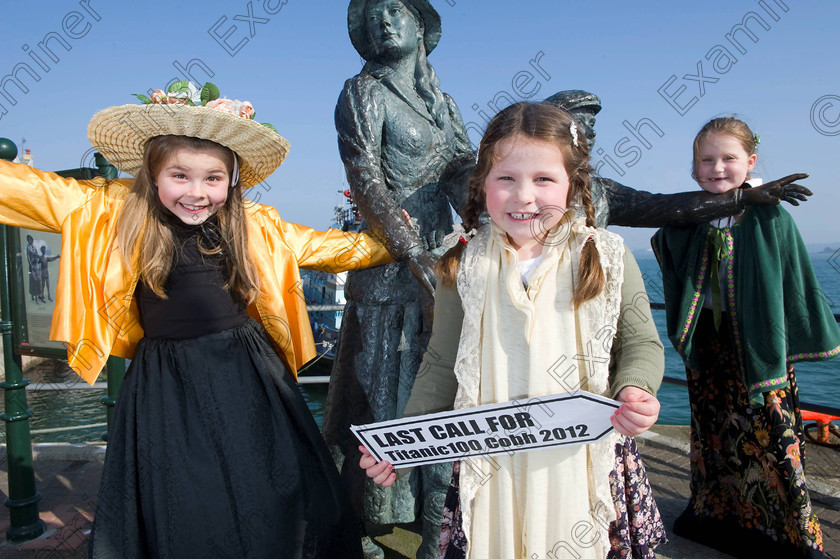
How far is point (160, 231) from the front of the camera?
2.06m

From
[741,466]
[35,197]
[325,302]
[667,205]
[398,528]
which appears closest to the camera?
[35,197]

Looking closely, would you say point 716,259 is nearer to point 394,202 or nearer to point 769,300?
point 769,300

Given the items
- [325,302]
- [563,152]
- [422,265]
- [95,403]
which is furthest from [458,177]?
[325,302]

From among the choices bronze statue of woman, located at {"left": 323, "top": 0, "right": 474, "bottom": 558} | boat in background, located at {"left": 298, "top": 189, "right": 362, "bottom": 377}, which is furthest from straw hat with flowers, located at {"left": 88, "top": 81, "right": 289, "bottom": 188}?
boat in background, located at {"left": 298, "top": 189, "right": 362, "bottom": 377}

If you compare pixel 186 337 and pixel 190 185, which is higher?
pixel 190 185

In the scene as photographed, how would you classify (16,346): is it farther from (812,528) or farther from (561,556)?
(812,528)

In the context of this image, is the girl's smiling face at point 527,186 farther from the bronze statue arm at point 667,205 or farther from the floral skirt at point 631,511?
the bronze statue arm at point 667,205

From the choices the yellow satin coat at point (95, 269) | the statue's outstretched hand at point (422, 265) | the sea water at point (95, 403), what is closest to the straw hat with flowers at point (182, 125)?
the yellow satin coat at point (95, 269)

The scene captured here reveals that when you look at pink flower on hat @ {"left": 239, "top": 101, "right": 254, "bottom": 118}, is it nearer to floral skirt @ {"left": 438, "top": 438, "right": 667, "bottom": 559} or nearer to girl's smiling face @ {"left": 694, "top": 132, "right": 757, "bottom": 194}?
floral skirt @ {"left": 438, "top": 438, "right": 667, "bottom": 559}

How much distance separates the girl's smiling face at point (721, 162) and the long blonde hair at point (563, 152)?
1.18 metres

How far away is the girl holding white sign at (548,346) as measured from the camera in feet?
4.69

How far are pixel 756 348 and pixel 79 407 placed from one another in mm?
13047

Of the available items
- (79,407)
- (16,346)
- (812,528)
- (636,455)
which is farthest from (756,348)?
(79,407)

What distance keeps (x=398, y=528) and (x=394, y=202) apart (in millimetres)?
1721
